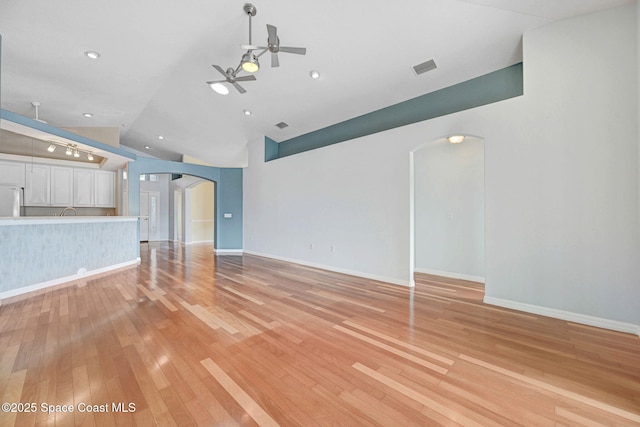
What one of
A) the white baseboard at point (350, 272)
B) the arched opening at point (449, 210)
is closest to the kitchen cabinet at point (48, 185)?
the white baseboard at point (350, 272)

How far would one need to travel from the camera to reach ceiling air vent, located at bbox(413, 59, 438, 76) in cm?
366

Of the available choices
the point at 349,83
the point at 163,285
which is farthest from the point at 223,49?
the point at 163,285

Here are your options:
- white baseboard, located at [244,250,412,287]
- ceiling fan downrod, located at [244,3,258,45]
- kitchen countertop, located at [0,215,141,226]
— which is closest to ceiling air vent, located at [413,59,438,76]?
ceiling fan downrod, located at [244,3,258,45]

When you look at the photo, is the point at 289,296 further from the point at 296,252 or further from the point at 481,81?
the point at 481,81

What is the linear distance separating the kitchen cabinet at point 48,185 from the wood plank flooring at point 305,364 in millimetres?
3917

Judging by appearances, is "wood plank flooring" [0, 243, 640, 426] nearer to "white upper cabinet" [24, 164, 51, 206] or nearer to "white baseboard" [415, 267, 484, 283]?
"white baseboard" [415, 267, 484, 283]

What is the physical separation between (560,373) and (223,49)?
555 cm

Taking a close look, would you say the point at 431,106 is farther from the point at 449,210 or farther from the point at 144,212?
the point at 144,212

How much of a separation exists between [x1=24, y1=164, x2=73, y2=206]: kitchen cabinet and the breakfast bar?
6.77 feet

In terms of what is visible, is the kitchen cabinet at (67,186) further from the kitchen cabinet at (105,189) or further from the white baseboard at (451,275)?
the white baseboard at (451,275)

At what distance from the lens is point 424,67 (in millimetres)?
3766

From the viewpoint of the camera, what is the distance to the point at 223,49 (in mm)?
4047

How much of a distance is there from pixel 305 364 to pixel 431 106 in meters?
4.26

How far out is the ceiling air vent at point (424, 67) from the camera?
3.66 m
